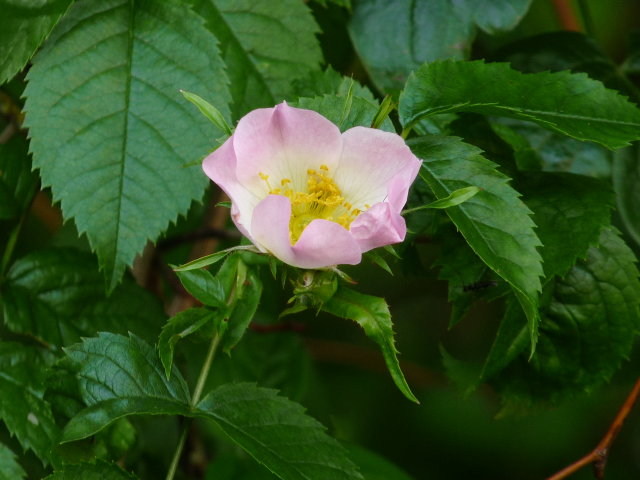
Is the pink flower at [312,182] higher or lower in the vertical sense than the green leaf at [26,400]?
higher

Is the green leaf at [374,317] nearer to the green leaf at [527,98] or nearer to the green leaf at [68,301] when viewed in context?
the green leaf at [527,98]

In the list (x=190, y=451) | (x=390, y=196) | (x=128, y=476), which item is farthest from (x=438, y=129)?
(x=190, y=451)

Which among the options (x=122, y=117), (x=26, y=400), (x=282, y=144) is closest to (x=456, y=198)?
(x=282, y=144)

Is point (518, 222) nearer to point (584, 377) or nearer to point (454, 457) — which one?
point (584, 377)

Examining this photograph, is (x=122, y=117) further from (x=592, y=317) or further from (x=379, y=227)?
(x=592, y=317)

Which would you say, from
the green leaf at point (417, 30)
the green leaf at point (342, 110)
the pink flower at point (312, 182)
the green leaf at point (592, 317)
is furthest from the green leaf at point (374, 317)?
the green leaf at point (417, 30)

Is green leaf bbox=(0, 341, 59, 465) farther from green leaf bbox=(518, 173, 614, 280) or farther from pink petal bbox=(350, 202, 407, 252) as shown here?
green leaf bbox=(518, 173, 614, 280)

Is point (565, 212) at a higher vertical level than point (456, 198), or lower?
lower
